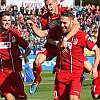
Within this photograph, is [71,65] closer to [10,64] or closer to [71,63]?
[71,63]

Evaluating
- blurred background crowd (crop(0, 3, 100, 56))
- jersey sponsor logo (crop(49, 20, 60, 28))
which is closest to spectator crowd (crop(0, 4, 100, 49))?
blurred background crowd (crop(0, 3, 100, 56))

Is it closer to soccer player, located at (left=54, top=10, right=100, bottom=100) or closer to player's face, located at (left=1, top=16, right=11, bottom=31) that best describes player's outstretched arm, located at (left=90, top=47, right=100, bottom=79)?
soccer player, located at (left=54, top=10, right=100, bottom=100)

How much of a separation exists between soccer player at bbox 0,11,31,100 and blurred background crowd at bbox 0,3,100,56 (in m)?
15.6

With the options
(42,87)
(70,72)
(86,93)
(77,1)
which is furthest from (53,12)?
(77,1)

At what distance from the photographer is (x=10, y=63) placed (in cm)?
938

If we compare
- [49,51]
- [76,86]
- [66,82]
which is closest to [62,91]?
[66,82]

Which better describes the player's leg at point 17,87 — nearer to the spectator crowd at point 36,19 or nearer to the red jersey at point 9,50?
the red jersey at point 9,50

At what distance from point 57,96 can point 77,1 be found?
131ft

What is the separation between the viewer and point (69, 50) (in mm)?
8727

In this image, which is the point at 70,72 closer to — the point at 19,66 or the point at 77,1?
the point at 19,66

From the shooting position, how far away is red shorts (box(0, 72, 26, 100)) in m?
9.30

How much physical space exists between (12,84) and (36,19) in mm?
19492

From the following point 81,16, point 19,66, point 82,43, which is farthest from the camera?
point 81,16

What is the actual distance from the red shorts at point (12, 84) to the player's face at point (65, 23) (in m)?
1.62
